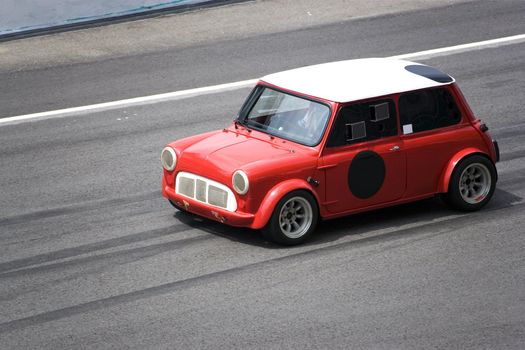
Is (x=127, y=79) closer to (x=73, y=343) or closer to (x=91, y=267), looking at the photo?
(x=91, y=267)

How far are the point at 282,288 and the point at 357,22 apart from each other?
10.2m

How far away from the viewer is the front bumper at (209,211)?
995 cm

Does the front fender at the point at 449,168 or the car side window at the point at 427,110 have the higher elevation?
the car side window at the point at 427,110

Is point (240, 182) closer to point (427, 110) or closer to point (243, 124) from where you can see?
point (243, 124)

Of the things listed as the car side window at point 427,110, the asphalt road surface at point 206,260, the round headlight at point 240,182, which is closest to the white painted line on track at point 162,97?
the asphalt road surface at point 206,260

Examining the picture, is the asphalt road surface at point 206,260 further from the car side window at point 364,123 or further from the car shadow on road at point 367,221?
the car side window at point 364,123

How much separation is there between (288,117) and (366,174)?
971mm

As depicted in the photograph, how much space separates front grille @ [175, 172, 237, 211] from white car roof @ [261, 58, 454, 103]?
1299 millimetres

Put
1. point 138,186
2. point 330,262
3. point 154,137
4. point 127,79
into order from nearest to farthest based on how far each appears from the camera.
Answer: point 330,262 < point 138,186 < point 154,137 < point 127,79

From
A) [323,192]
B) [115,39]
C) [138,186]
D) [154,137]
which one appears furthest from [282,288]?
[115,39]

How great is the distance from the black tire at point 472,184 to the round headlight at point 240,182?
2.24 meters

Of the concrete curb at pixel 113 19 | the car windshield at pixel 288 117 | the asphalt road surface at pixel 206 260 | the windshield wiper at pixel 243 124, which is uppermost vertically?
the concrete curb at pixel 113 19

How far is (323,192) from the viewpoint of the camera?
33.5ft

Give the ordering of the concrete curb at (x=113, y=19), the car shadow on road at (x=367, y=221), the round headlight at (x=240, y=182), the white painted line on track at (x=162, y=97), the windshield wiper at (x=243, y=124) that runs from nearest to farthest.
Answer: the round headlight at (x=240, y=182) → the car shadow on road at (x=367, y=221) → the windshield wiper at (x=243, y=124) → the white painted line on track at (x=162, y=97) → the concrete curb at (x=113, y=19)
